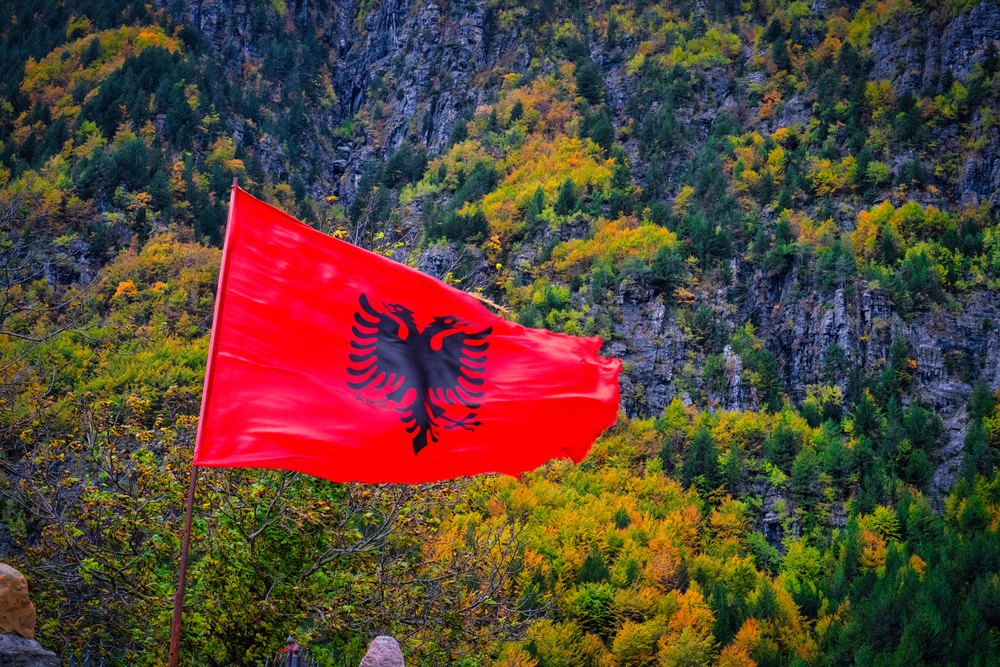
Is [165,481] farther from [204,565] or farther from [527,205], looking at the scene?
[527,205]

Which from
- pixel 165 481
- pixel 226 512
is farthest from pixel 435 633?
pixel 165 481

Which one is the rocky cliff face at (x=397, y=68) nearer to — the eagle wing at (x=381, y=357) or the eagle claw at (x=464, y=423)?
the eagle wing at (x=381, y=357)

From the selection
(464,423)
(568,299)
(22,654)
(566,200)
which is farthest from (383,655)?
(566,200)

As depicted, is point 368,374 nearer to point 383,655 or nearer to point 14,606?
point 383,655

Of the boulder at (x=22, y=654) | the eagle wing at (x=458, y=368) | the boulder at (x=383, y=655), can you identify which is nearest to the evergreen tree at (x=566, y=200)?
the eagle wing at (x=458, y=368)

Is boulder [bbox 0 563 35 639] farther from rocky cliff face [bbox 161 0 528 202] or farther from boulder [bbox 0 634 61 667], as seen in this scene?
rocky cliff face [bbox 161 0 528 202]

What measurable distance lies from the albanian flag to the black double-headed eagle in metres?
0.01

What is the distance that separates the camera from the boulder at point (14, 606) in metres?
5.83

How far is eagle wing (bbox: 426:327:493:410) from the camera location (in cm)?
621

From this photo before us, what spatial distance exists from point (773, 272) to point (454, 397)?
6470 cm

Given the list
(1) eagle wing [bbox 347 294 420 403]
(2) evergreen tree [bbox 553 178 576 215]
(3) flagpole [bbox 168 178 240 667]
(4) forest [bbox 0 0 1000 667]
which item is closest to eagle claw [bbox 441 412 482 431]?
(1) eagle wing [bbox 347 294 420 403]

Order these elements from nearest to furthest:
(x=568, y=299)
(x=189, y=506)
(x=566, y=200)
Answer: (x=189, y=506) → (x=568, y=299) → (x=566, y=200)

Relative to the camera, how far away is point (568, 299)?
63.2 m

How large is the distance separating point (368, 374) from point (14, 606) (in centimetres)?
336
